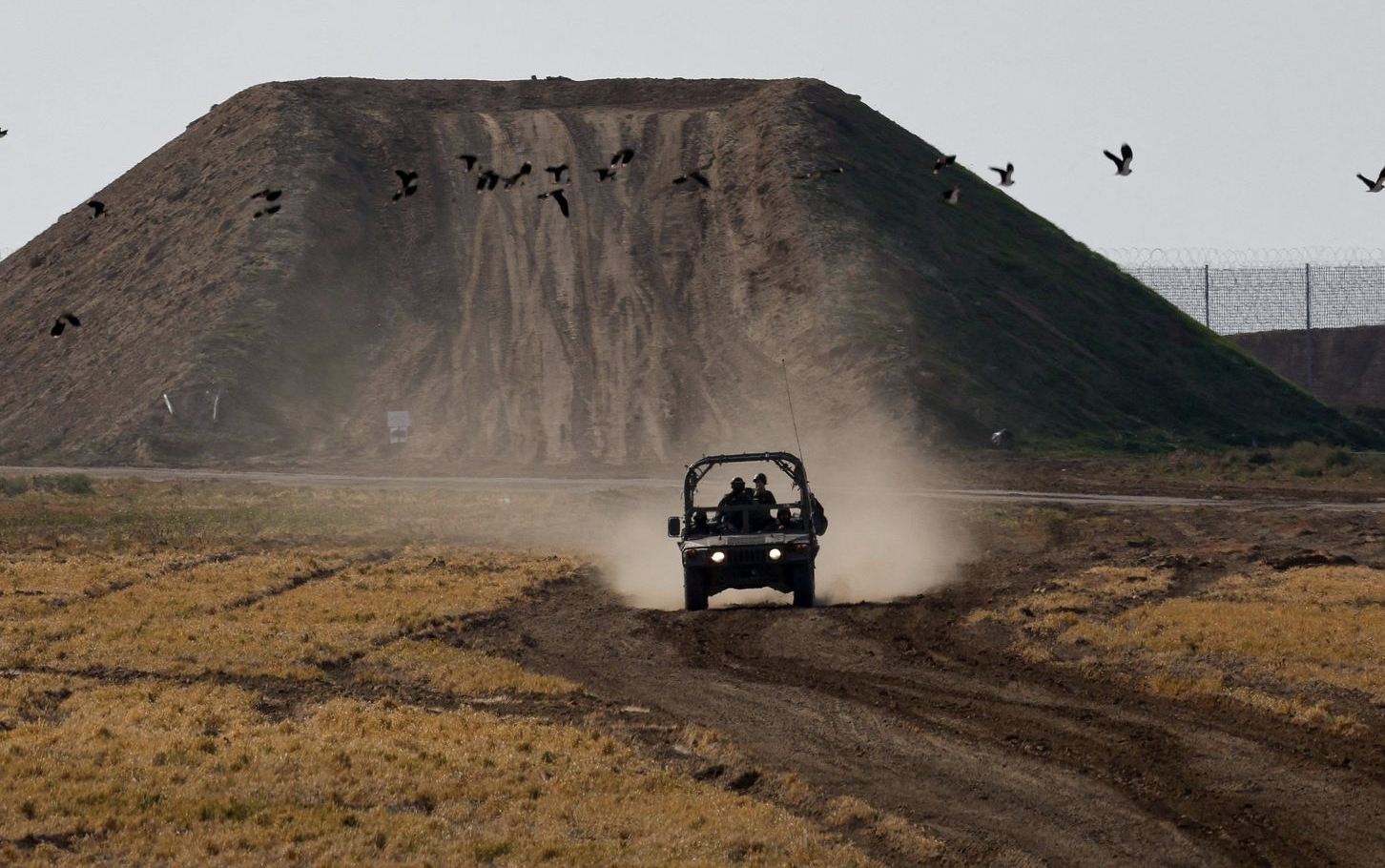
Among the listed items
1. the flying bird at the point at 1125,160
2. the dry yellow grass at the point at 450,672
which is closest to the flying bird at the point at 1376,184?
the flying bird at the point at 1125,160

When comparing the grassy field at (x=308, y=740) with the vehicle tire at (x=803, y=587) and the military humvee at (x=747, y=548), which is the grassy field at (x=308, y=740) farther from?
the vehicle tire at (x=803, y=587)

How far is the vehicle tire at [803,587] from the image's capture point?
28047mm

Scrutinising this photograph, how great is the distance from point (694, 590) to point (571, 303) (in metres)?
56.7

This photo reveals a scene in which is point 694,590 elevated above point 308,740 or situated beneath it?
elevated above

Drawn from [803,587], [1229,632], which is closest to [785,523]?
[803,587]

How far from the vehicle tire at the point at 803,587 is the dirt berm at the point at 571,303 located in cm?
3931

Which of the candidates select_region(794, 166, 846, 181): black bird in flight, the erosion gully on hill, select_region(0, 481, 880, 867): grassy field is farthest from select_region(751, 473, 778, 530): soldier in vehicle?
select_region(794, 166, 846, 181): black bird in flight

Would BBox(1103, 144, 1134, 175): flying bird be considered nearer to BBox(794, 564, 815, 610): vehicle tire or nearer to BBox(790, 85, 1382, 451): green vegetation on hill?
BBox(794, 564, 815, 610): vehicle tire

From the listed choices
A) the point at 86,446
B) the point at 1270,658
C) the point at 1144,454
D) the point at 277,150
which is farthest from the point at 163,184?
the point at 1270,658

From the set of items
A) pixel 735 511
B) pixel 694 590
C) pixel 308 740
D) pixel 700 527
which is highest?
pixel 735 511

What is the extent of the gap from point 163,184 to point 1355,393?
8722cm

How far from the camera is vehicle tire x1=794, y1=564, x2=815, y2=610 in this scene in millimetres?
28047

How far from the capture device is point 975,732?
60.8 feet

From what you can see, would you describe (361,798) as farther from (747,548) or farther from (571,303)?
(571,303)
